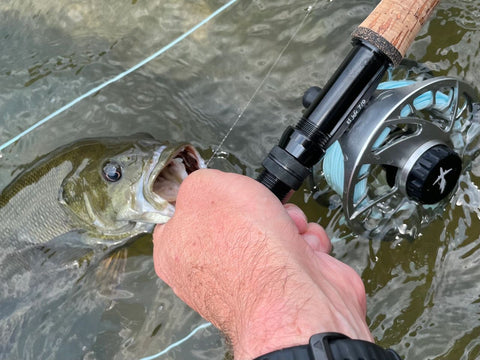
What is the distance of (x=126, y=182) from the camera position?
8.56 feet

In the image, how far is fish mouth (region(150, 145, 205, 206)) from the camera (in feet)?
8.12

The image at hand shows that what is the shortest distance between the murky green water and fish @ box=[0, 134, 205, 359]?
0.02 metres

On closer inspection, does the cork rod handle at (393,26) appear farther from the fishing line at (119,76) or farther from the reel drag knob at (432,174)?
the fishing line at (119,76)

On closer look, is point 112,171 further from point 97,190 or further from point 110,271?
point 110,271

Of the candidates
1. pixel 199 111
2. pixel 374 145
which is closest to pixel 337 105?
pixel 374 145

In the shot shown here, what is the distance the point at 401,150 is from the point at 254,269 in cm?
85

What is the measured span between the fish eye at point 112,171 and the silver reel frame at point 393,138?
4.00 ft

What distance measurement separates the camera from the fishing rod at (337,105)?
1800 mm

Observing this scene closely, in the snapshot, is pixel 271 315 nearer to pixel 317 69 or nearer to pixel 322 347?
→ pixel 322 347

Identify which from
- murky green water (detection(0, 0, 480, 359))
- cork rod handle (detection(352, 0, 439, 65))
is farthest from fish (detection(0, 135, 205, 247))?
cork rod handle (detection(352, 0, 439, 65))

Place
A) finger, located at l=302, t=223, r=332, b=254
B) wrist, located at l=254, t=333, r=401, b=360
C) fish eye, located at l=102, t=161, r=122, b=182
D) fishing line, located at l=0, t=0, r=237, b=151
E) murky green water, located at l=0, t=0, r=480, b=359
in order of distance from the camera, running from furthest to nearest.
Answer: fishing line, located at l=0, t=0, r=237, b=151, murky green water, located at l=0, t=0, r=480, b=359, fish eye, located at l=102, t=161, r=122, b=182, finger, located at l=302, t=223, r=332, b=254, wrist, located at l=254, t=333, r=401, b=360

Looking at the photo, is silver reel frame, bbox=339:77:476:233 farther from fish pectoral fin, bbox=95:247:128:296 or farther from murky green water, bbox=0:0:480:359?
fish pectoral fin, bbox=95:247:128:296

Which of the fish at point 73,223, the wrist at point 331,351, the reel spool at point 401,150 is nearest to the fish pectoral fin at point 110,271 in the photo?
the fish at point 73,223

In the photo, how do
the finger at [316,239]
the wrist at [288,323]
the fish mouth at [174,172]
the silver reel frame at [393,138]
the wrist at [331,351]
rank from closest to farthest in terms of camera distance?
1. the wrist at [331,351]
2. the wrist at [288,323]
3. the finger at [316,239]
4. the silver reel frame at [393,138]
5. the fish mouth at [174,172]
